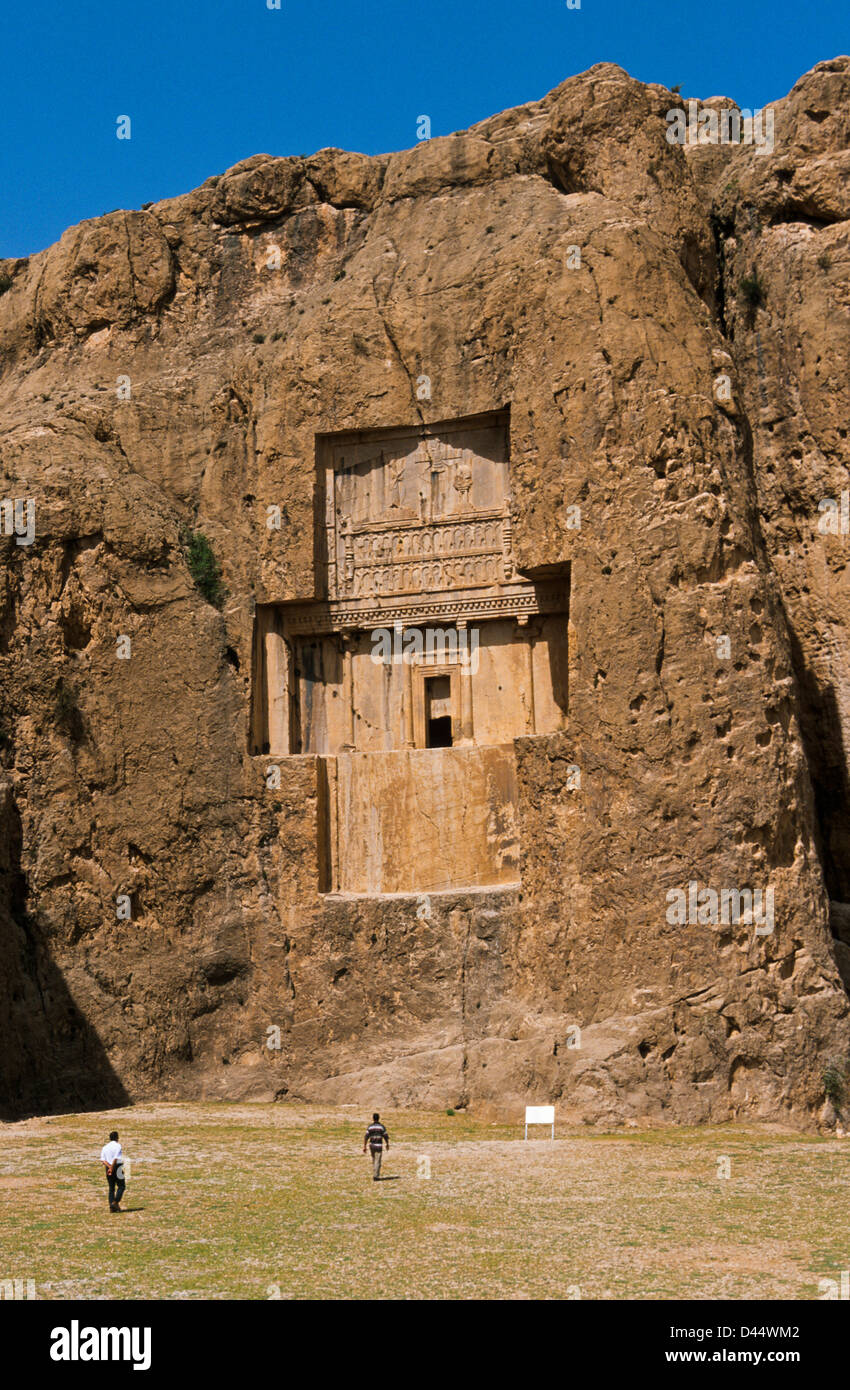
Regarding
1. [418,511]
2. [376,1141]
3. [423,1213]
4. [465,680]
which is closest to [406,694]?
[465,680]

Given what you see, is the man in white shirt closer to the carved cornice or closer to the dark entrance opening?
the dark entrance opening

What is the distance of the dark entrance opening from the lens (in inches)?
1146

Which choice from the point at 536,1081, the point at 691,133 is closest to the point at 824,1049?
the point at 536,1081

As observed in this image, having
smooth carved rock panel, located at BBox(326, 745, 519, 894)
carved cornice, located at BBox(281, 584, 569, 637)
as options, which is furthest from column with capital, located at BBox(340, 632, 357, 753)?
smooth carved rock panel, located at BBox(326, 745, 519, 894)

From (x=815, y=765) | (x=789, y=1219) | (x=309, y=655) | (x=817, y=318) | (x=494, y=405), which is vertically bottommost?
(x=789, y=1219)

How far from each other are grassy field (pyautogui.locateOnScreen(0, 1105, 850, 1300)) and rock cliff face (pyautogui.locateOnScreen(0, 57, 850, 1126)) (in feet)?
7.98

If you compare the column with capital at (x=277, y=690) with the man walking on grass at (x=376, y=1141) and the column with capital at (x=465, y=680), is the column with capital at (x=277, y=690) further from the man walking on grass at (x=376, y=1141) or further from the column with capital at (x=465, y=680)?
the man walking on grass at (x=376, y=1141)

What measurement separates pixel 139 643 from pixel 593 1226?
1506 cm

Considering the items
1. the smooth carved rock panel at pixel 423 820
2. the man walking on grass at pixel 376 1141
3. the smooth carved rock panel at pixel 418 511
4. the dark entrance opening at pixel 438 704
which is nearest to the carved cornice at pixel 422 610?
the smooth carved rock panel at pixel 418 511

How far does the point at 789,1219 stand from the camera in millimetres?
17281

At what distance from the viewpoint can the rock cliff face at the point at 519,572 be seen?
25.1 meters

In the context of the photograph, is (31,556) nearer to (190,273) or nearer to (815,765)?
(190,273)

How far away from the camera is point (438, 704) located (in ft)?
95.8

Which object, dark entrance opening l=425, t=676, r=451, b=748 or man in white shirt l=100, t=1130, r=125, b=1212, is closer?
man in white shirt l=100, t=1130, r=125, b=1212
